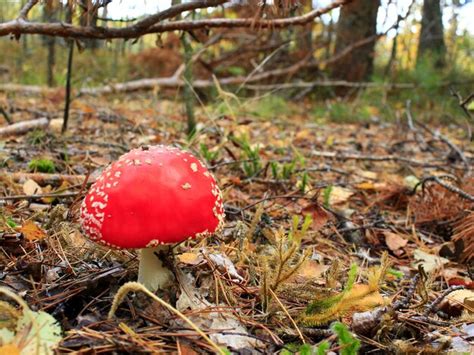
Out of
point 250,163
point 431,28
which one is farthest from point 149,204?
point 431,28

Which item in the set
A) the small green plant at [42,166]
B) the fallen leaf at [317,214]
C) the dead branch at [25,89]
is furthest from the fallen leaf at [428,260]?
the dead branch at [25,89]

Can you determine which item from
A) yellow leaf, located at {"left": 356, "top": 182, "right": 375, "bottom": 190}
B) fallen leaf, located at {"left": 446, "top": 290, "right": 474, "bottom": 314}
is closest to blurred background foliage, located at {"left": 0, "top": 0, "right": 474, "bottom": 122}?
yellow leaf, located at {"left": 356, "top": 182, "right": 375, "bottom": 190}

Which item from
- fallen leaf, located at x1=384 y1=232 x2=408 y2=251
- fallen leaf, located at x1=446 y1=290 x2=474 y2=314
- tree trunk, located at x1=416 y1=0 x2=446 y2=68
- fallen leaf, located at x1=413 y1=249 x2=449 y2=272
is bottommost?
fallen leaf, located at x1=413 y1=249 x2=449 y2=272

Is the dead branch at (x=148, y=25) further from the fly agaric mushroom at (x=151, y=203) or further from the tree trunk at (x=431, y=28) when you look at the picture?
the tree trunk at (x=431, y=28)

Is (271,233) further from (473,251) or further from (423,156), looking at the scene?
(423,156)

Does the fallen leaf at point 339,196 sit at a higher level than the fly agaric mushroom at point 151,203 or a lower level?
lower

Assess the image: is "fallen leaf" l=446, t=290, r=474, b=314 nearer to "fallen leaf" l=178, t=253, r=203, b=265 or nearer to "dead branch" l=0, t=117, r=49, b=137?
"fallen leaf" l=178, t=253, r=203, b=265
